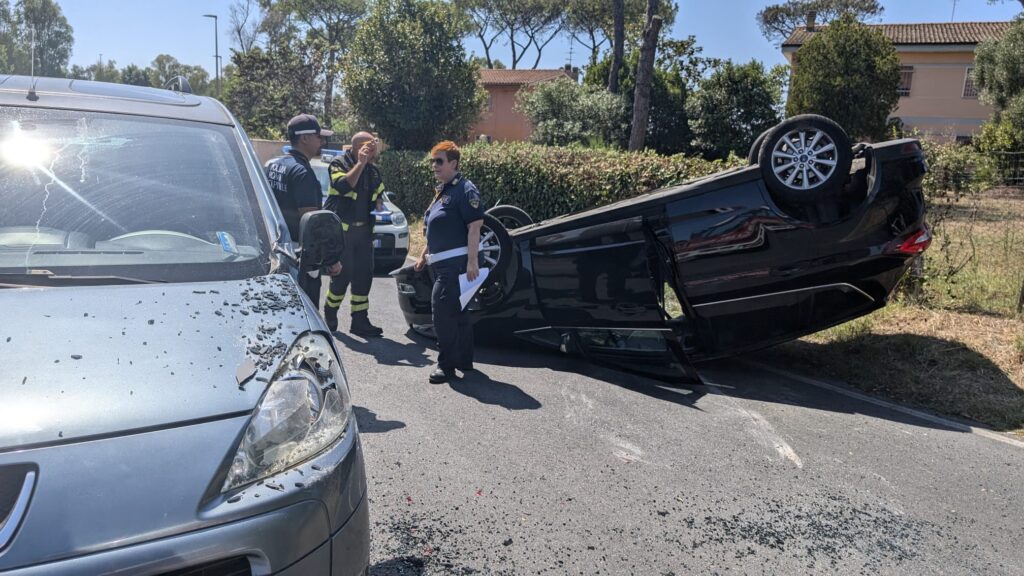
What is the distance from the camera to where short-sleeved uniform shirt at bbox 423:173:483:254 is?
5.61 m

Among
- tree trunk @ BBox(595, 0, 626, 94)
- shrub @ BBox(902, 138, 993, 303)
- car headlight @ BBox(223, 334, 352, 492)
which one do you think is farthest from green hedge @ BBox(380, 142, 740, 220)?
tree trunk @ BBox(595, 0, 626, 94)

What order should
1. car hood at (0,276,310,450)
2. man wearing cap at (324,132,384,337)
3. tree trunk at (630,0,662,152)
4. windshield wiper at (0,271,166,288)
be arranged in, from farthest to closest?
1. tree trunk at (630,0,662,152)
2. man wearing cap at (324,132,384,337)
3. windshield wiper at (0,271,166,288)
4. car hood at (0,276,310,450)

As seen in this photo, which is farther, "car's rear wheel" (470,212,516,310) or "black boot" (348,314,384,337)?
"black boot" (348,314,384,337)

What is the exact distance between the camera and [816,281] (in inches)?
215

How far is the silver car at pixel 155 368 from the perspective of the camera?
1858 millimetres

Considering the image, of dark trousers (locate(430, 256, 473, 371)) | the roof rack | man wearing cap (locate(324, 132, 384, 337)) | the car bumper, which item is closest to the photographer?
the car bumper

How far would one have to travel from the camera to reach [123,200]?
10.1ft

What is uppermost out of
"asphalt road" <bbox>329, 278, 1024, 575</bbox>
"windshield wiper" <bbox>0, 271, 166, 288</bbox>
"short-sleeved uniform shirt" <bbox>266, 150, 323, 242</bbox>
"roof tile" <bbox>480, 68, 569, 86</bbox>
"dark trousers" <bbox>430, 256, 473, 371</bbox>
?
"roof tile" <bbox>480, 68, 569, 86</bbox>

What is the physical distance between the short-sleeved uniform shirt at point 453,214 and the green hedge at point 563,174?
4.39 metres

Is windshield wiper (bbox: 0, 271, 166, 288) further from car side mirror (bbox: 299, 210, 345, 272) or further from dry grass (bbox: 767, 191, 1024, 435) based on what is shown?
dry grass (bbox: 767, 191, 1024, 435)

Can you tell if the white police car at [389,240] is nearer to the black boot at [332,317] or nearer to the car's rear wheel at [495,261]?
the black boot at [332,317]

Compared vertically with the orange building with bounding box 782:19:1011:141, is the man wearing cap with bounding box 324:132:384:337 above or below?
below

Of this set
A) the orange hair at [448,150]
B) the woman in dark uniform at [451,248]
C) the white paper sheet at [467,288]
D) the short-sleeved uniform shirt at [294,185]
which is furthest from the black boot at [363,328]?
the orange hair at [448,150]

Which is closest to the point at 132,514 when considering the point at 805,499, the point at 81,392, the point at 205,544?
the point at 205,544
